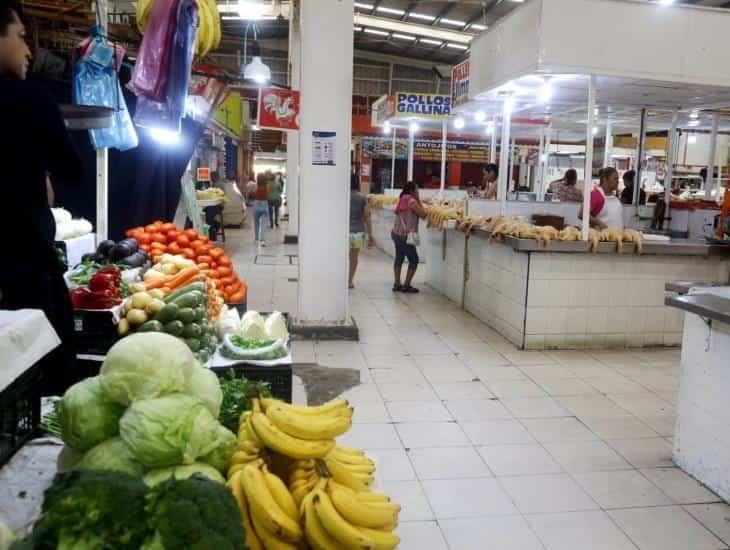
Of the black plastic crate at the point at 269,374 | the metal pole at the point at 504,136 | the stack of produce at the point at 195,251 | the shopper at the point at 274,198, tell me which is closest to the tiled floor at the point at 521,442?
the black plastic crate at the point at 269,374

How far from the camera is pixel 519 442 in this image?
4.09 metres

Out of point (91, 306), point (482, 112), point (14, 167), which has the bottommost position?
point (91, 306)

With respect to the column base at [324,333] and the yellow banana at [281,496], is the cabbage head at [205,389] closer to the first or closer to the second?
the yellow banana at [281,496]

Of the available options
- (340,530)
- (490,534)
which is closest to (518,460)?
(490,534)

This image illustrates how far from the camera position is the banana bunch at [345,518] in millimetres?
1767

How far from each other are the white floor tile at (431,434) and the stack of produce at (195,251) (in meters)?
2.10

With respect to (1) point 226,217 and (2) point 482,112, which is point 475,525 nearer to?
(2) point 482,112

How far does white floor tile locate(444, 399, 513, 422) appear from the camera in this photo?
4500 millimetres

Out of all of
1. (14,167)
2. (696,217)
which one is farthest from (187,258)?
(696,217)

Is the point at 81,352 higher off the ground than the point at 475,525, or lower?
higher

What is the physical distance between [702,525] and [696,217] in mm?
8314

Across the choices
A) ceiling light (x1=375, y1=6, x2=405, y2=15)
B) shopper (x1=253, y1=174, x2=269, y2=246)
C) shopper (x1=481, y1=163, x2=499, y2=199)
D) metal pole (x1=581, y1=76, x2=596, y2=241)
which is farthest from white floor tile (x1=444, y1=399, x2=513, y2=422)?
ceiling light (x1=375, y1=6, x2=405, y2=15)

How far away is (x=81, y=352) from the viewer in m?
3.77

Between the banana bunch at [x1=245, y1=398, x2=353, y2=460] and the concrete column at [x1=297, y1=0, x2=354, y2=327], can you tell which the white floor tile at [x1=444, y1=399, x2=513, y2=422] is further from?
the banana bunch at [x1=245, y1=398, x2=353, y2=460]
